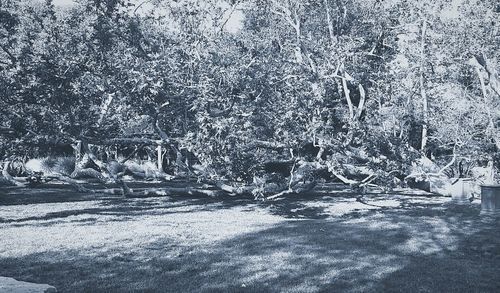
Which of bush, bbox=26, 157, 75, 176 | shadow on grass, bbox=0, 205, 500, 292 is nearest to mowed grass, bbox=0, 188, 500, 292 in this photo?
shadow on grass, bbox=0, 205, 500, 292

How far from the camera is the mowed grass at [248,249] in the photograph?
652 cm

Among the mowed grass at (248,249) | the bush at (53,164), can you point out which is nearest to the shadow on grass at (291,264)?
the mowed grass at (248,249)

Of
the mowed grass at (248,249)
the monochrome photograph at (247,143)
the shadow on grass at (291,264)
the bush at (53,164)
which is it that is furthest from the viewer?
the bush at (53,164)

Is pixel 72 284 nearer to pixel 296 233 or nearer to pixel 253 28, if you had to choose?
pixel 296 233

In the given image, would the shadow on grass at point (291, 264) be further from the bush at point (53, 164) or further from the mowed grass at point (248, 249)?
the bush at point (53, 164)

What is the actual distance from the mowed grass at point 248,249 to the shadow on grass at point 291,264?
0.02 meters

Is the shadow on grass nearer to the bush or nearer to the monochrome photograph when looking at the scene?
the monochrome photograph

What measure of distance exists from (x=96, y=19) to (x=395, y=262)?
1121 cm

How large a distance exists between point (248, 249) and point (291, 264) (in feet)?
4.70

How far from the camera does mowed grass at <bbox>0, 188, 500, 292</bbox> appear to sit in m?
6.52

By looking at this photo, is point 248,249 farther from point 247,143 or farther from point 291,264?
point 247,143

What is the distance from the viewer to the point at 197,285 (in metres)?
6.35

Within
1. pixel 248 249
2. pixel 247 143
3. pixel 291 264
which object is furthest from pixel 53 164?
pixel 291 264

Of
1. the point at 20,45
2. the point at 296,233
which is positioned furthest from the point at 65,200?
the point at 296,233
